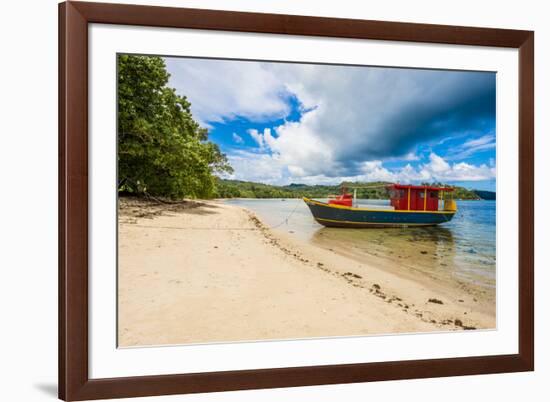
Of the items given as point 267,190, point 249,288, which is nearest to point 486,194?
point 267,190

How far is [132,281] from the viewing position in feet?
5.88

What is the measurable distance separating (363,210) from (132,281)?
1.36 metres

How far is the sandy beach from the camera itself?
5.89ft

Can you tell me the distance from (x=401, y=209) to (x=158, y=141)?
4.86ft

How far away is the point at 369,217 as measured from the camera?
7.07ft

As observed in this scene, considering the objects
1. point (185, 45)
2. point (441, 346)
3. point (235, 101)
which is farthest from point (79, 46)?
point (441, 346)

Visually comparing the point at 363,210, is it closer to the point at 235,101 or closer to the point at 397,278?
the point at 397,278

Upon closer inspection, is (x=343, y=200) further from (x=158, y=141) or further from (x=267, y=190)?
(x=158, y=141)

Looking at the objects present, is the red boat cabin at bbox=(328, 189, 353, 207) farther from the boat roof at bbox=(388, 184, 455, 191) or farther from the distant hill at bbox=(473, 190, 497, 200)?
the distant hill at bbox=(473, 190, 497, 200)

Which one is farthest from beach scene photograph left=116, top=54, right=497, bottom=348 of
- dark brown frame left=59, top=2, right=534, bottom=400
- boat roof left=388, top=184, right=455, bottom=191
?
dark brown frame left=59, top=2, right=534, bottom=400

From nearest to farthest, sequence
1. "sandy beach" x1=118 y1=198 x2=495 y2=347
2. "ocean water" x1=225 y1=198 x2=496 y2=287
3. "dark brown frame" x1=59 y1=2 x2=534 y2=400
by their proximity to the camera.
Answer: "dark brown frame" x1=59 y1=2 x2=534 y2=400 < "sandy beach" x1=118 y1=198 x2=495 y2=347 < "ocean water" x1=225 y1=198 x2=496 y2=287

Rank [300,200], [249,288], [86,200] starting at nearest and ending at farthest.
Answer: [86,200], [249,288], [300,200]

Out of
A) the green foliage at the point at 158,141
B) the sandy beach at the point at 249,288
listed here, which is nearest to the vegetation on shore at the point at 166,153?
the green foliage at the point at 158,141

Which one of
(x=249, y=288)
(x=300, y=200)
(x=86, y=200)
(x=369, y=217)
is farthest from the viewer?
(x=369, y=217)
